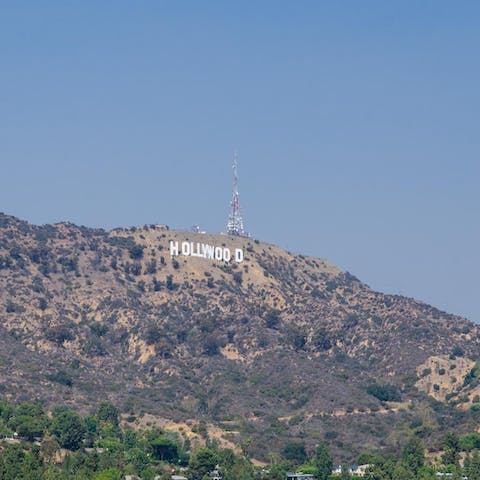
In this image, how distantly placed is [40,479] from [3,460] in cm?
1129

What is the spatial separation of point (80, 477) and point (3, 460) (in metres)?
11.1

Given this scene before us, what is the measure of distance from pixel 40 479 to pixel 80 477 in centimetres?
731

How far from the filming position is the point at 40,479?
188 meters

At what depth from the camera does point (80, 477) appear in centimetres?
19362

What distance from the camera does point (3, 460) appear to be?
19725 cm
